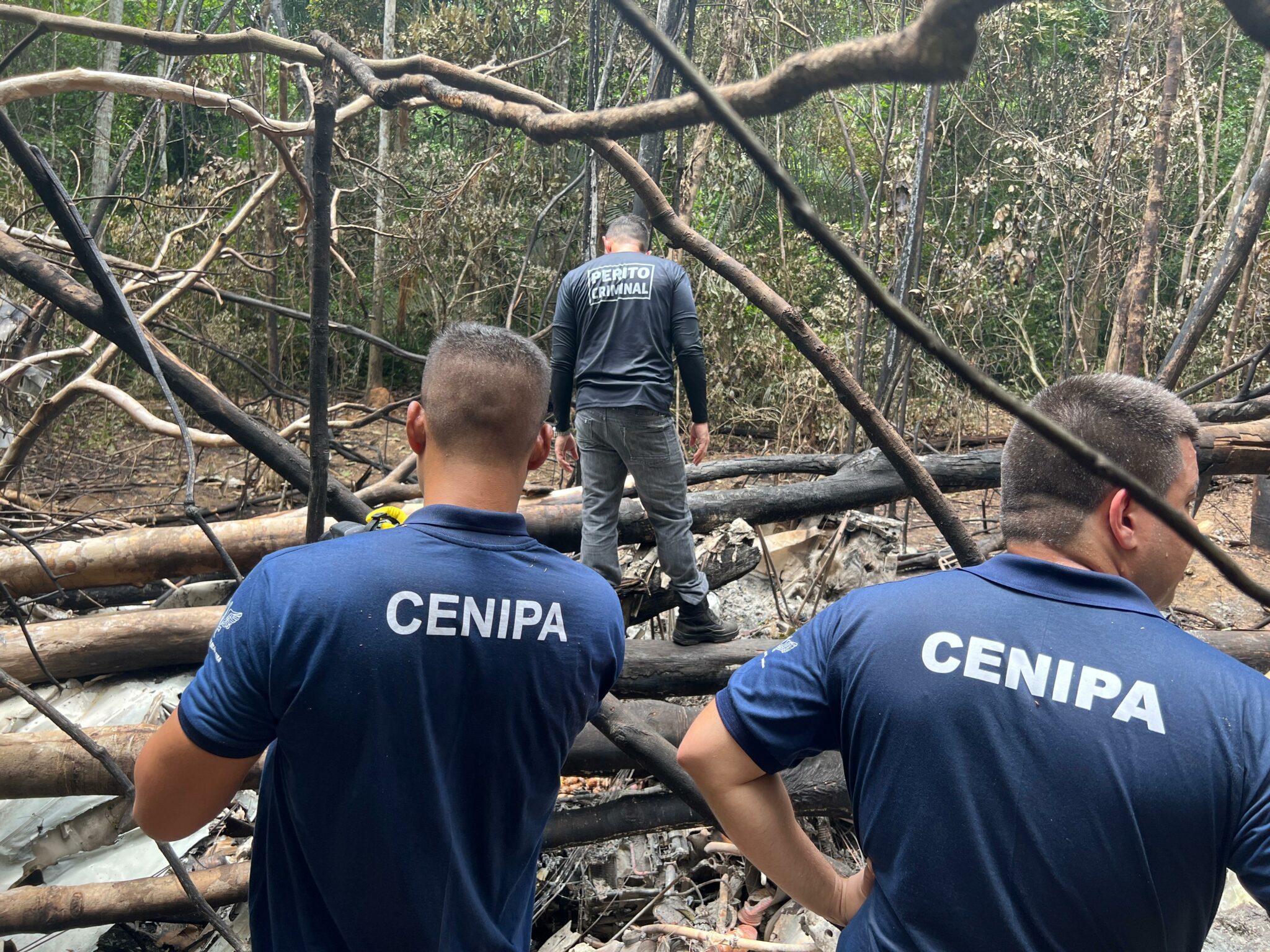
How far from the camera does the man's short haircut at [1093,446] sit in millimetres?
1305

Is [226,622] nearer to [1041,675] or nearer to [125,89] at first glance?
[1041,675]

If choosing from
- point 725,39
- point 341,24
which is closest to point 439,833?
point 725,39

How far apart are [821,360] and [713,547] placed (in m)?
2.90

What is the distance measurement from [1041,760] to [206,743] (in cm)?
115

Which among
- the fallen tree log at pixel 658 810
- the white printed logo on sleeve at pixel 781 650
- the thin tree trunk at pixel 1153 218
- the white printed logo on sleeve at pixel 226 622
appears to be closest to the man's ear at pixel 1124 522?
the white printed logo on sleeve at pixel 781 650

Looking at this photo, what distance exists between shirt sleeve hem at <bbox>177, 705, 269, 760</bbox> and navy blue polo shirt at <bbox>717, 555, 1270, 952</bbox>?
2.76 feet

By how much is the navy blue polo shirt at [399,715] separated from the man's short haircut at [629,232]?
3228 mm

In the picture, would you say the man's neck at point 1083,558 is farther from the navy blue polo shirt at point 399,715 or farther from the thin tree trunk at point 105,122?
the thin tree trunk at point 105,122

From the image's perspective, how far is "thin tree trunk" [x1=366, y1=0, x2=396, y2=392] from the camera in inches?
452

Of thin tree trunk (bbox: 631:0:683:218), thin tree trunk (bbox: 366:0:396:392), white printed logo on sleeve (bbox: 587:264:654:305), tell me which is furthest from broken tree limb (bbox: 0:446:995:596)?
thin tree trunk (bbox: 366:0:396:392)

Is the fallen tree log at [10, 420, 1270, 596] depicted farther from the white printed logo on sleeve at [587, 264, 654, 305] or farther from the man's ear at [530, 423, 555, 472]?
the man's ear at [530, 423, 555, 472]

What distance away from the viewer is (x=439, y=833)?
1368 millimetres

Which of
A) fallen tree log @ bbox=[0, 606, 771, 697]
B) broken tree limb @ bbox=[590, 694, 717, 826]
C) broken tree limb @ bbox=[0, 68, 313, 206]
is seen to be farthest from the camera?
fallen tree log @ bbox=[0, 606, 771, 697]

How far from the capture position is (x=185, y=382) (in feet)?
8.08
